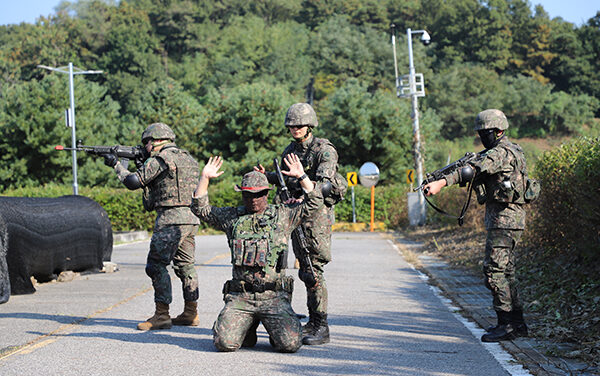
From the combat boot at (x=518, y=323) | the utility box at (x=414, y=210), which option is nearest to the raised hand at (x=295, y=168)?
the combat boot at (x=518, y=323)

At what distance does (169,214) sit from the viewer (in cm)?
808

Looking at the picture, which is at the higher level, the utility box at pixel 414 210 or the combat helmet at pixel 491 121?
the combat helmet at pixel 491 121

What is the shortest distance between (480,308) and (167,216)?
13.0ft

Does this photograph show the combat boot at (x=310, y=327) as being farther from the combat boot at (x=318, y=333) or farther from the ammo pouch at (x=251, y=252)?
the ammo pouch at (x=251, y=252)

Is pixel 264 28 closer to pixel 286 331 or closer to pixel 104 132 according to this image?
pixel 104 132

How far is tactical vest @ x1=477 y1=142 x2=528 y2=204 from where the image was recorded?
7.21 m

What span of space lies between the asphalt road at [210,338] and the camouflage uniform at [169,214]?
0.53 meters

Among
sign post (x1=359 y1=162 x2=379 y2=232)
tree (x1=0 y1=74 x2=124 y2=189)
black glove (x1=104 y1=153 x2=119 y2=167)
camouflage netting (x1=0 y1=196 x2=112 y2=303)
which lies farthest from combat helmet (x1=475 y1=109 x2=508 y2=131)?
tree (x1=0 y1=74 x2=124 y2=189)

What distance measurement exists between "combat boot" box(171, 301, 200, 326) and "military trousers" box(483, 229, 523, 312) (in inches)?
120

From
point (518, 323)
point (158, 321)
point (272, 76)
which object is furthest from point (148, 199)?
point (272, 76)

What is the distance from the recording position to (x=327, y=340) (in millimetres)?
7211

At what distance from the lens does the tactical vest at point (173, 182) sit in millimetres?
8062

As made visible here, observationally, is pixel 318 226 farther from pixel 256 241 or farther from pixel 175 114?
pixel 175 114

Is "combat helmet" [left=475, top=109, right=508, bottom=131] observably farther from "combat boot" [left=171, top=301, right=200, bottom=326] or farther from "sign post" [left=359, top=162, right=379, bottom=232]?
"sign post" [left=359, top=162, right=379, bottom=232]
